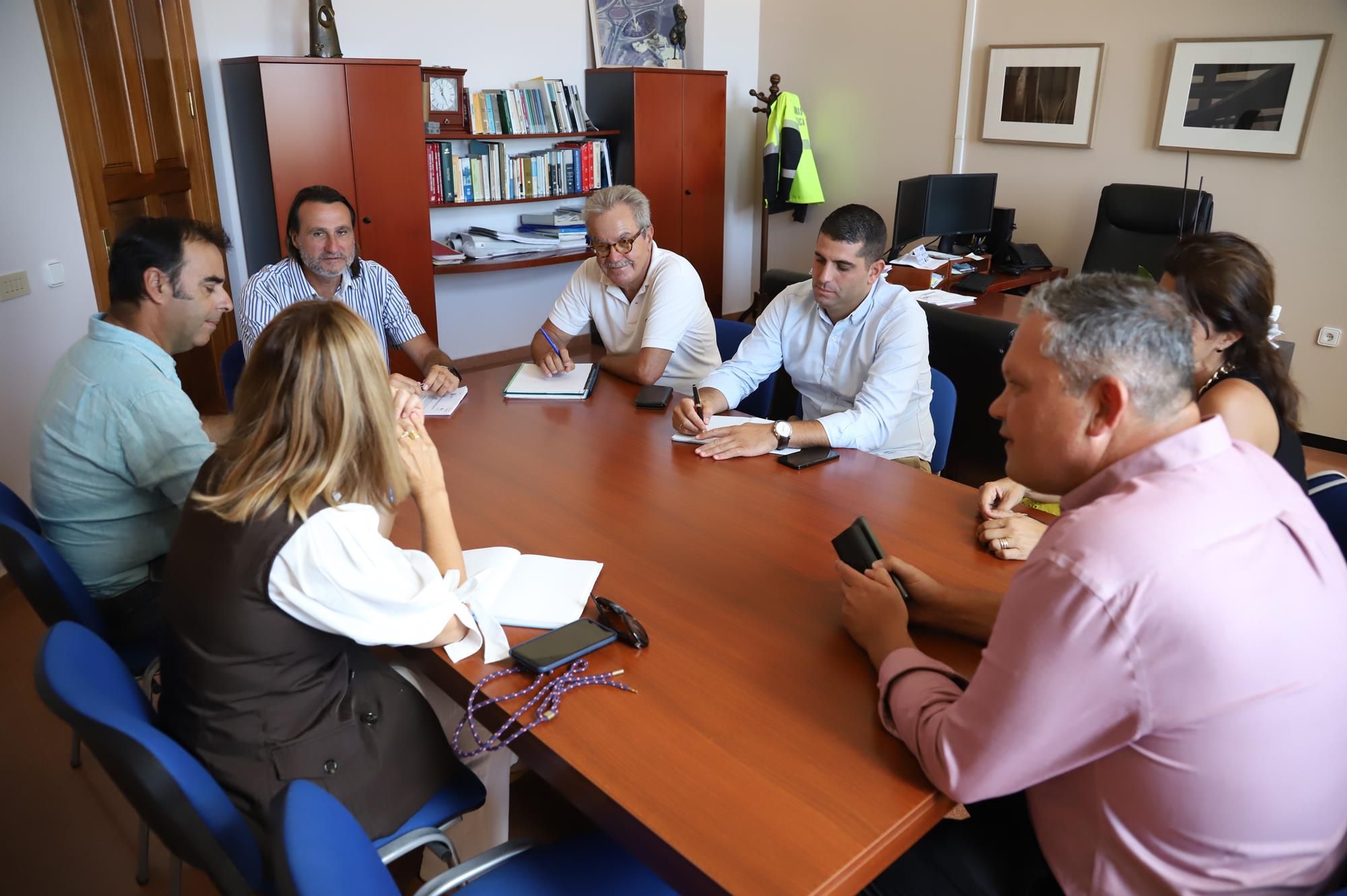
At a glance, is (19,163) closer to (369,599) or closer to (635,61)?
(369,599)

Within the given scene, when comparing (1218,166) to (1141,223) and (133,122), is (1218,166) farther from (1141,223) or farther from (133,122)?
(133,122)

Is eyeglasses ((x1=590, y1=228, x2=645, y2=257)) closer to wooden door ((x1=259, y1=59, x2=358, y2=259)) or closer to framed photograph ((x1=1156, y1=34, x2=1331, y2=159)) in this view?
wooden door ((x1=259, y1=59, x2=358, y2=259))

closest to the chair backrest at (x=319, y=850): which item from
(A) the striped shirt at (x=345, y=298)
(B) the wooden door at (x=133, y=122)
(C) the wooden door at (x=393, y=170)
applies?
(A) the striped shirt at (x=345, y=298)

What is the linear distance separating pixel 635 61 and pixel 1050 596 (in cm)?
572

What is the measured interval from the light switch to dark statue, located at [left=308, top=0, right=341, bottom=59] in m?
1.86

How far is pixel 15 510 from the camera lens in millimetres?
1918

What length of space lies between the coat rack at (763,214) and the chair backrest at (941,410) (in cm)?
323

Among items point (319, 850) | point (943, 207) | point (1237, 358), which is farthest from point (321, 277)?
point (943, 207)

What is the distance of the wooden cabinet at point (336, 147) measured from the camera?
426 cm

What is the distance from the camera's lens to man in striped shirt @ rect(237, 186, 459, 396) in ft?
9.72

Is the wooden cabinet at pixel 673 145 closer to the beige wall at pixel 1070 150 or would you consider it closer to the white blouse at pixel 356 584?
the beige wall at pixel 1070 150

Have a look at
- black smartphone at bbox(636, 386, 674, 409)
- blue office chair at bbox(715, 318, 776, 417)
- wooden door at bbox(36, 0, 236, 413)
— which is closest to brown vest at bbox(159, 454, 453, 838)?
black smartphone at bbox(636, 386, 674, 409)

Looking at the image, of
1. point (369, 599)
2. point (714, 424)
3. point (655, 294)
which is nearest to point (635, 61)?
point (655, 294)

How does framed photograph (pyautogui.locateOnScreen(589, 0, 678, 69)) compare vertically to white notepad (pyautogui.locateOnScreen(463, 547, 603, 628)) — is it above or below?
above
